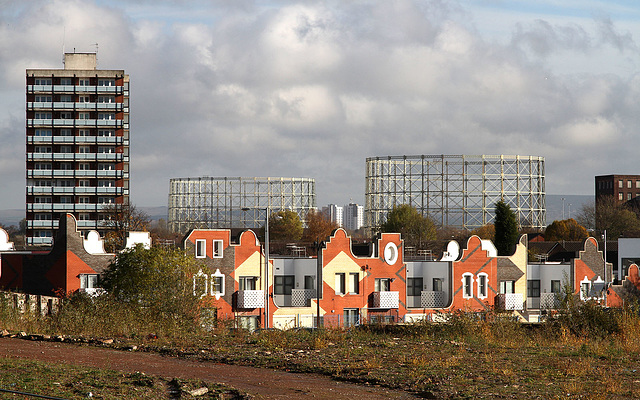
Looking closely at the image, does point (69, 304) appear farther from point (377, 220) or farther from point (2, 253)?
point (377, 220)

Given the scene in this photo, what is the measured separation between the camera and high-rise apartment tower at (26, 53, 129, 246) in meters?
91.9

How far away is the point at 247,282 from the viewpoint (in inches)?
1687

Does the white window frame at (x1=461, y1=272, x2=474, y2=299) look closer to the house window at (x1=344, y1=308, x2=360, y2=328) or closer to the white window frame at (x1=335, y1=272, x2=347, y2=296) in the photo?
the house window at (x1=344, y1=308, x2=360, y2=328)

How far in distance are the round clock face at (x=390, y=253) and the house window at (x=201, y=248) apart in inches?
441

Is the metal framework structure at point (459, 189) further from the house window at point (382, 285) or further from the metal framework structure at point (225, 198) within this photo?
the house window at point (382, 285)

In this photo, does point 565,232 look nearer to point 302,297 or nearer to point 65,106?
point 302,297

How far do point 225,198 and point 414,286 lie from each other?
257ft

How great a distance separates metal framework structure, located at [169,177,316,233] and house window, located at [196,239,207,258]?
→ 78059 mm

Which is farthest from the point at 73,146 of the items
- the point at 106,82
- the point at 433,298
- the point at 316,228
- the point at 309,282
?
the point at 433,298

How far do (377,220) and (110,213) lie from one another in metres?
35.2

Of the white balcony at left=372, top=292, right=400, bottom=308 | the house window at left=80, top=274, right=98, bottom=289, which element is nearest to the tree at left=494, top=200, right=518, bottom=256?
the white balcony at left=372, top=292, right=400, bottom=308

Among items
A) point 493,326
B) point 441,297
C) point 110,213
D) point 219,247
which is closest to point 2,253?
point 219,247

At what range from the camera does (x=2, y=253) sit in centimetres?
4003

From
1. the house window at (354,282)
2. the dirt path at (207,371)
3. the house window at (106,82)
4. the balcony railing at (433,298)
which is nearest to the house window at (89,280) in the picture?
the house window at (354,282)
